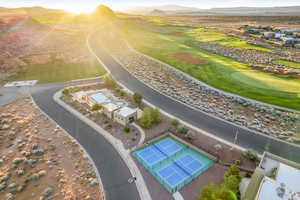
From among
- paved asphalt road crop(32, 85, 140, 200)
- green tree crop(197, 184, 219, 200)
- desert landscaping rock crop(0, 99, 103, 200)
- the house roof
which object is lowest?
desert landscaping rock crop(0, 99, 103, 200)

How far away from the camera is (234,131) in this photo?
2605 cm

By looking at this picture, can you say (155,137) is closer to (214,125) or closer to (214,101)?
(214,125)

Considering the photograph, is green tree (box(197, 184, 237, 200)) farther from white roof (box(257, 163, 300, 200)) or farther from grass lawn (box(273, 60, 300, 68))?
grass lawn (box(273, 60, 300, 68))

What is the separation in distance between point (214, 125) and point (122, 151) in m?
15.7

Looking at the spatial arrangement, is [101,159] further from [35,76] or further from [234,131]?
[35,76]

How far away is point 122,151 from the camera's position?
877 inches

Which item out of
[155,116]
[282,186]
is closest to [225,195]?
[282,186]

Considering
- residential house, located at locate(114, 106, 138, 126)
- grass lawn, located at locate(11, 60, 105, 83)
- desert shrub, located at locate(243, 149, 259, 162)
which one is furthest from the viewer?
grass lawn, located at locate(11, 60, 105, 83)

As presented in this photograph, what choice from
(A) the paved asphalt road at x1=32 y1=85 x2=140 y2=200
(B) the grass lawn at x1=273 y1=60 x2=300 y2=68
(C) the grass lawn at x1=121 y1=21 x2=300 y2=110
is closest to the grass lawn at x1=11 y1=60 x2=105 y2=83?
(A) the paved asphalt road at x1=32 y1=85 x2=140 y2=200

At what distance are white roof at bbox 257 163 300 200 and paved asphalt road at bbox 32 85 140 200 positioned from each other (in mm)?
11558

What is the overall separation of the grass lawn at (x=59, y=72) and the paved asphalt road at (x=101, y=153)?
43.1 feet

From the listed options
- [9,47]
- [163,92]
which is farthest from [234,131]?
[9,47]

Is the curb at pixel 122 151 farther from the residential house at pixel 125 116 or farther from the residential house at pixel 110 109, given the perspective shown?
the residential house at pixel 125 116

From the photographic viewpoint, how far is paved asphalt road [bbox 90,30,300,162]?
22855 millimetres
